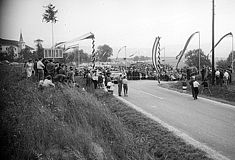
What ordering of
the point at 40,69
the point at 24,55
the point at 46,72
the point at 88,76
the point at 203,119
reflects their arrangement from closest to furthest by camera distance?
the point at 203,119
the point at 40,69
the point at 46,72
the point at 88,76
the point at 24,55

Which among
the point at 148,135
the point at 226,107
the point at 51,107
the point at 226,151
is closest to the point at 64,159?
the point at 51,107

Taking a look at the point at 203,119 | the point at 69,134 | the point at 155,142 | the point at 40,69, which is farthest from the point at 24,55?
the point at 69,134

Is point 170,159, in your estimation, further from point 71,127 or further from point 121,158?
point 71,127

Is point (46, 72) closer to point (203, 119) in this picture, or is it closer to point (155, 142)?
point (203, 119)

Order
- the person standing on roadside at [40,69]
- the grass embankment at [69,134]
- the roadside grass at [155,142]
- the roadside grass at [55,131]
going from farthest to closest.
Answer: the person standing on roadside at [40,69]
the roadside grass at [155,142]
the grass embankment at [69,134]
the roadside grass at [55,131]

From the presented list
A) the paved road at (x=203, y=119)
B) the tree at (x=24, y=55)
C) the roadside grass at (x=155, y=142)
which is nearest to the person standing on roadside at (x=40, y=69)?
the tree at (x=24, y=55)

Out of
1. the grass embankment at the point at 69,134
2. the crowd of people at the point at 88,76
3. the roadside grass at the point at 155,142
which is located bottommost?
the roadside grass at the point at 155,142

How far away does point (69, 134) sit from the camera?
21.7 ft

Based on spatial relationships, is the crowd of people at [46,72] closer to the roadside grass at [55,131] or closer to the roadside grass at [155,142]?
the roadside grass at [155,142]

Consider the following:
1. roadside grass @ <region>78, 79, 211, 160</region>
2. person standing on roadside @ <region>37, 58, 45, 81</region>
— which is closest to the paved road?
roadside grass @ <region>78, 79, 211, 160</region>

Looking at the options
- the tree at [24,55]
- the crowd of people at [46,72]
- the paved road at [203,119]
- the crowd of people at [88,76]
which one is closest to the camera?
the paved road at [203,119]

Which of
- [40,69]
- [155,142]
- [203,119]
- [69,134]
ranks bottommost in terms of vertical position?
[155,142]

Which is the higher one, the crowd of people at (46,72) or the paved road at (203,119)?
the crowd of people at (46,72)

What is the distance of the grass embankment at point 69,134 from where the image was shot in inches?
219
